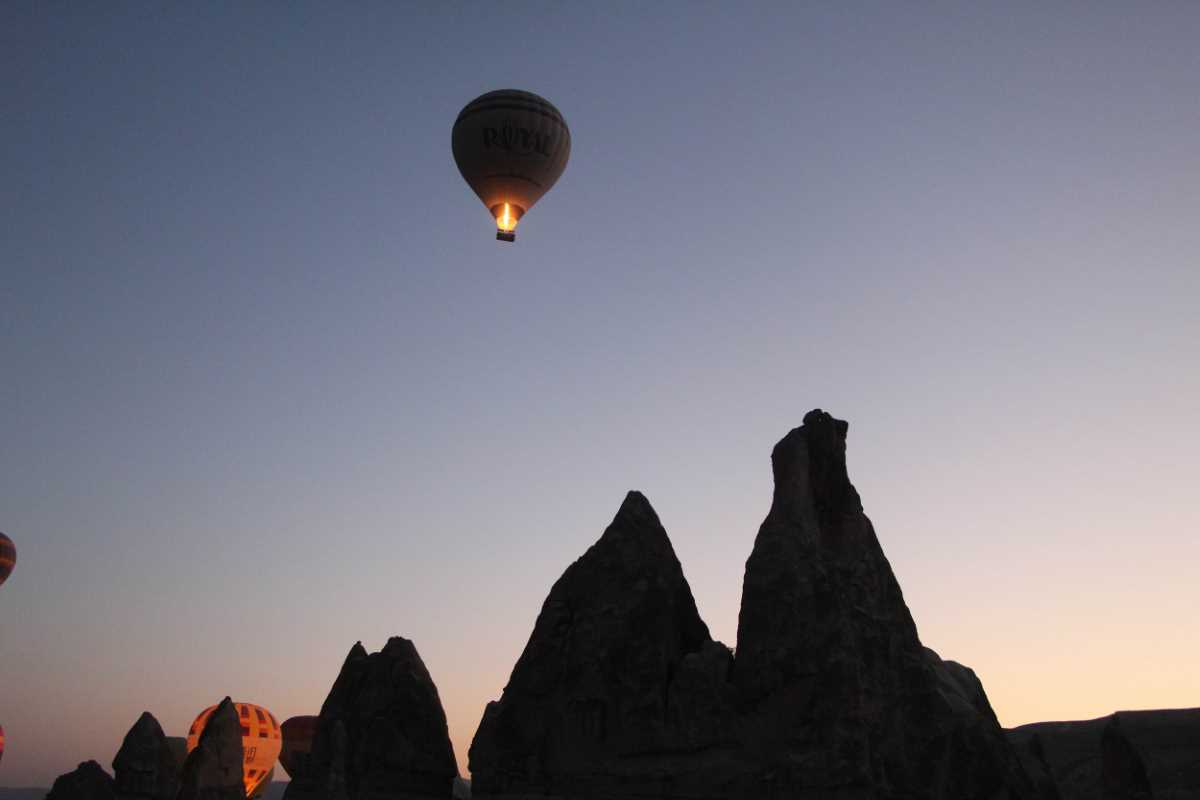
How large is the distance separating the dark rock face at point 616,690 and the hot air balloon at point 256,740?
23578 millimetres

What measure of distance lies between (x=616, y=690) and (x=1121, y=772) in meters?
17.9

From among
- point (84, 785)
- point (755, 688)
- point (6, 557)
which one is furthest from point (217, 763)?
point (6, 557)

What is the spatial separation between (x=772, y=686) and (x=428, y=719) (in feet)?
34.0

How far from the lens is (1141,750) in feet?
196

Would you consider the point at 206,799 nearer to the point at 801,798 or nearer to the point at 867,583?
the point at 801,798

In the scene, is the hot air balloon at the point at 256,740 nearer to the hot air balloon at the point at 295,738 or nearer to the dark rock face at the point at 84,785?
the hot air balloon at the point at 295,738

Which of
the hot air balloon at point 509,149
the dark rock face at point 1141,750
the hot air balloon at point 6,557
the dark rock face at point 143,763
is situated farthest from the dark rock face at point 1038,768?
the hot air balloon at point 6,557

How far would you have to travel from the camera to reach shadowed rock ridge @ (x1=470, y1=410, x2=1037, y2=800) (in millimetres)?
23484

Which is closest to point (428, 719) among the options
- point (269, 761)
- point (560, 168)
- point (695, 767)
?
point (695, 767)

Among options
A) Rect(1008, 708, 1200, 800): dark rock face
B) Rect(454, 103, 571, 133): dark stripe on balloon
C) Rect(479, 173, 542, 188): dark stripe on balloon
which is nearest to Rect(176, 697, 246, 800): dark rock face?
Rect(479, 173, 542, 188): dark stripe on balloon

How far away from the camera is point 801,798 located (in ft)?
73.6

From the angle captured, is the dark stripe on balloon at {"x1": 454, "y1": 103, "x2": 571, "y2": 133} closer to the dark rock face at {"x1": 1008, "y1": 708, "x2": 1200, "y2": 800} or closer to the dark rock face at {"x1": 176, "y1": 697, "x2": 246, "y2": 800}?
the dark rock face at {"x1": 176, "y1": 697, "x2": 246, "y2": 800}

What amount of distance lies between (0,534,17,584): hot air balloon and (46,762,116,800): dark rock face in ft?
66.7

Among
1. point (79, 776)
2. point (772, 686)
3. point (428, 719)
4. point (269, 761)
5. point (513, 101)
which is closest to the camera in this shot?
point (772, 686)
